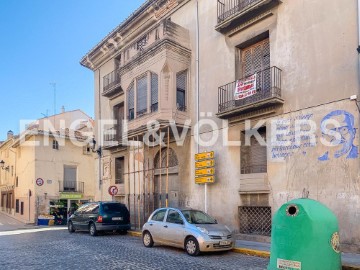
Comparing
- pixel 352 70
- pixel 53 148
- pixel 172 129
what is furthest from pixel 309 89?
pixel 53 148

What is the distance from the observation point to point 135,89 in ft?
59.5

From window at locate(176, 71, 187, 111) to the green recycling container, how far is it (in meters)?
11.0

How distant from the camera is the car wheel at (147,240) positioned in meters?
12.4

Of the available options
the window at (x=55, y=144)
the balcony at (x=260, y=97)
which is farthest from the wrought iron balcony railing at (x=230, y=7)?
the window at (x=55, y=144)

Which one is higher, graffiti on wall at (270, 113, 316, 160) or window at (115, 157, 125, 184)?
graffiti on wall at (270, 113, 316, 160)

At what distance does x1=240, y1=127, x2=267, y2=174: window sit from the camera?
1355 centimetres

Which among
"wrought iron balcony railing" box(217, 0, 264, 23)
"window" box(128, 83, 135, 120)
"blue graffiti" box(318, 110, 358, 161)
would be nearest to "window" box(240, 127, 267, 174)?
"blue graffiti" box(318, 110, 358, 161)

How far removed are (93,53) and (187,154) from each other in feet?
37.2

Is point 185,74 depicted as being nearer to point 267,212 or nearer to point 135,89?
point 135,89

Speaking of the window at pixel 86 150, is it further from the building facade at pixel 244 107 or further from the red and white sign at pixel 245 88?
the red and white sign at pixel 245 88

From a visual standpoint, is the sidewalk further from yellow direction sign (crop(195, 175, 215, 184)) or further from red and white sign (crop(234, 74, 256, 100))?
red and white sign (crop(234, 74, 256, 100))

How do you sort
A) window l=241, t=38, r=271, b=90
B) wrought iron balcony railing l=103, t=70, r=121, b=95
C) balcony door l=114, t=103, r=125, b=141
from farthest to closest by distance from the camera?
balcony door l=114, t=103, r=125, b=141 → wrought iron balcony railing l=103, t=70, r=121, b=95 → window l=241, t=38, r=271, b=90

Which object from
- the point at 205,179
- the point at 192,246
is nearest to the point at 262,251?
the point at 192,246

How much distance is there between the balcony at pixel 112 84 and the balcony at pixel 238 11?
778cm
